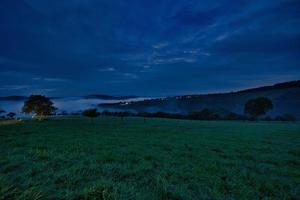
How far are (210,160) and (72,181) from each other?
18.4 feet

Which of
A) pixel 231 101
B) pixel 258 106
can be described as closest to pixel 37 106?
pixel 258 106

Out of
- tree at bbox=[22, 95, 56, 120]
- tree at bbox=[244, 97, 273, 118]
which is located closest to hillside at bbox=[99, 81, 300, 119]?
tree at bbox=[244, 97, 273, 118]

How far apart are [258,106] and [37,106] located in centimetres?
6018

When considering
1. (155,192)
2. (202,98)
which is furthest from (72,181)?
(202,98)

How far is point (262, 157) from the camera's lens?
356 inches

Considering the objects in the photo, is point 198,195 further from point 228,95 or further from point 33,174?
point 228,95

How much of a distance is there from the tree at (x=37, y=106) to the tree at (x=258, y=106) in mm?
56282

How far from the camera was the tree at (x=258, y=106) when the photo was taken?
58.3 metres

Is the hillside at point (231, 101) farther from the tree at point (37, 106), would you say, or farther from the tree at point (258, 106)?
the tree at point (37, 106)

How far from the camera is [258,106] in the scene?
58.4 metres

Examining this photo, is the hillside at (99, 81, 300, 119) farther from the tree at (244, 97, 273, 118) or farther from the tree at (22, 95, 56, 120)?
the tree at (22, 95, 56, 120)

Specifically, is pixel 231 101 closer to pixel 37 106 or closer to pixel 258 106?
pixel 258 106

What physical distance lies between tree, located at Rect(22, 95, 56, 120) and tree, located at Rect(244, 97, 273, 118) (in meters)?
56.3

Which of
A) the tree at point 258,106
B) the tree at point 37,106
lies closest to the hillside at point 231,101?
the tree at point 258,106
